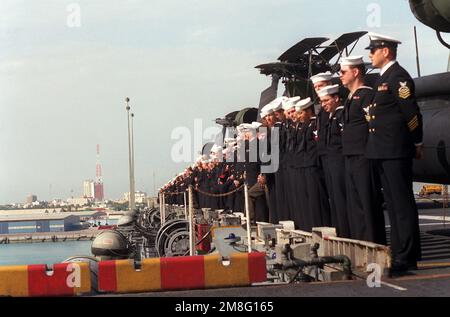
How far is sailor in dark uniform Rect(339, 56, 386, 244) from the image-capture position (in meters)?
7.19

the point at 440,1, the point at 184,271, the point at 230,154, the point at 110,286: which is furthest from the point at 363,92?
the point at 230,154

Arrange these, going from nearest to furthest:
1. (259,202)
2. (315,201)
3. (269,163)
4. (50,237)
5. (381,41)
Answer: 1. (381,41)
2. (315,201)
3. (269,163)
4. (259,202)
5. (50,237)

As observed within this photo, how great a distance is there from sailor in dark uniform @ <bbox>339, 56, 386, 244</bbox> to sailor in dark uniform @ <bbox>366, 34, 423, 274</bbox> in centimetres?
25

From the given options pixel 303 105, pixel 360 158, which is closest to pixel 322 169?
pixel 303 105

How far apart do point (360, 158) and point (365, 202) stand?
432 millimetres

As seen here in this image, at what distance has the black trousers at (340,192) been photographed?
790 centimetres

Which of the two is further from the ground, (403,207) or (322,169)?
(322,169)

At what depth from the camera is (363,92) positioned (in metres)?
7.18

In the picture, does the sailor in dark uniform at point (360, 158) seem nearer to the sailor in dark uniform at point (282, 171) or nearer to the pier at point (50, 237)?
the sailor in dark uniform at point (282, 171)

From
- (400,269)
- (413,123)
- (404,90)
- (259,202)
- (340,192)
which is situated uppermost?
(404,90)

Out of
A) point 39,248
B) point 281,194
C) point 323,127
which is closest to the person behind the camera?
point 323,127

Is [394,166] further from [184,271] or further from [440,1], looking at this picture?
[440,1]

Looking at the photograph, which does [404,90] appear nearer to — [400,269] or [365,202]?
[365,202]

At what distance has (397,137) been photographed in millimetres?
6773
